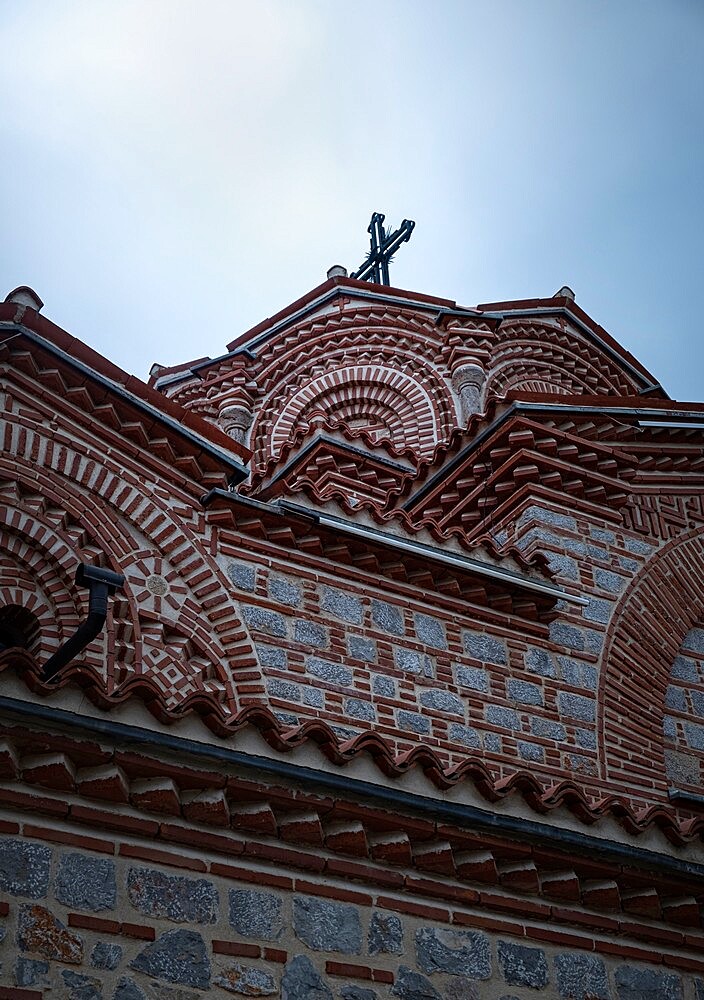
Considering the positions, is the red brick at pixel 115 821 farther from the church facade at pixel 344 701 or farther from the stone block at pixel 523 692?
the stone block at pixel 523 692

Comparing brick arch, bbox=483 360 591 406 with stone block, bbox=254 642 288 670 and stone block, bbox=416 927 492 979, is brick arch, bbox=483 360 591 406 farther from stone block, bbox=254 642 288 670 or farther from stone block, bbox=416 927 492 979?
stone block, bbox=416 927 492 979

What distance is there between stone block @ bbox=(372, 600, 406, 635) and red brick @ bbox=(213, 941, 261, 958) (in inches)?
147

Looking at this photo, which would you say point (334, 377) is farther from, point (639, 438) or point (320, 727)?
point (320, 727)

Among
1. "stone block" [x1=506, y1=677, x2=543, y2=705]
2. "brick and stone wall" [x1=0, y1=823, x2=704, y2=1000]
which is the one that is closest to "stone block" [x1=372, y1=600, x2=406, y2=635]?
"stone block" [x1=506, y1=677, x2=543, y2=705]

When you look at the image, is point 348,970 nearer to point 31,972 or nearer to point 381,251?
point 31,972

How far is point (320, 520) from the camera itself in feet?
26.0

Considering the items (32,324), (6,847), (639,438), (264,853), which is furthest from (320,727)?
(639,438)

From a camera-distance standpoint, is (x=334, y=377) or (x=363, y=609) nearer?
(x=363, y=609)

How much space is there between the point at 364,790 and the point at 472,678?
342 cm

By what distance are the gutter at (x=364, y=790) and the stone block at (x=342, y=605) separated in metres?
2.89

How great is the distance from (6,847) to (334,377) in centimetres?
1166

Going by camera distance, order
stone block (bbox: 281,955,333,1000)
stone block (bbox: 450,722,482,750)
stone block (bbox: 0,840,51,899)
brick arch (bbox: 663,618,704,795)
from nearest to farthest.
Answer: stone block (bbox: 0,840,51,899) → stone block (bbox: 281,955,333,1000) → stone block (bbox: 450,722,482,750) → brick arch (bbox: 663,618,704,795)

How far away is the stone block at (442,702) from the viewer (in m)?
7.78

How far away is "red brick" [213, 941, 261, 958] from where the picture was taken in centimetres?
425
